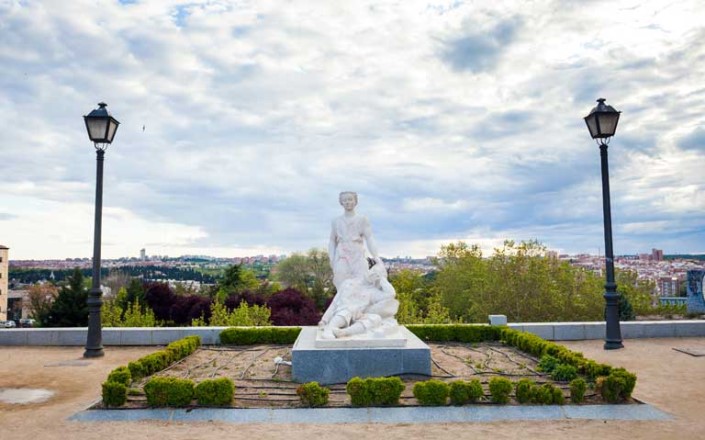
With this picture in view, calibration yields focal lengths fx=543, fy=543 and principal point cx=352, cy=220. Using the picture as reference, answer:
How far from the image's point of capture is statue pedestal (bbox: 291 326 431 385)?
7.88 meters

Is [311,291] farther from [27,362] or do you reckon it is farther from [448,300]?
[27,362]

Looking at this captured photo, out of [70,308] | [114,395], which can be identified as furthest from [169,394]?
[70,308]

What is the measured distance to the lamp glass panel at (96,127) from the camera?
35.8 ft

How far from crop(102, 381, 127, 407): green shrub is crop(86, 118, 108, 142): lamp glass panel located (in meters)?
6.03

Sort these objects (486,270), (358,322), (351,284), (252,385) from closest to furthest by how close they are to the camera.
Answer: (252,385) → (358,322) → (351,284) → (486,270)

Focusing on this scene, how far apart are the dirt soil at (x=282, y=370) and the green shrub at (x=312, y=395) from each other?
19cm

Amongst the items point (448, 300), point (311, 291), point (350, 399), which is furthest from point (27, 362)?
point (311, 291)

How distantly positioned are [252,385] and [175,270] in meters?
42.7

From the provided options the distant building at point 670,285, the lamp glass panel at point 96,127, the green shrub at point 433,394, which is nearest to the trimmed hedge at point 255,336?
the lamp glass panel at point 96,127

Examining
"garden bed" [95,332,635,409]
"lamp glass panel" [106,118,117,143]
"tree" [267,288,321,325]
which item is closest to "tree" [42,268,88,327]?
"tree" [267,288,321,325]

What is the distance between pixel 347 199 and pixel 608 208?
5.60m

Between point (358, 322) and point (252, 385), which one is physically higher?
point (358, 322)

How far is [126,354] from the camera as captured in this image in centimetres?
1089

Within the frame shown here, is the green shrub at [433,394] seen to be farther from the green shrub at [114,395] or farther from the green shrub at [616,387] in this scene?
the green shrub at [114,395]
